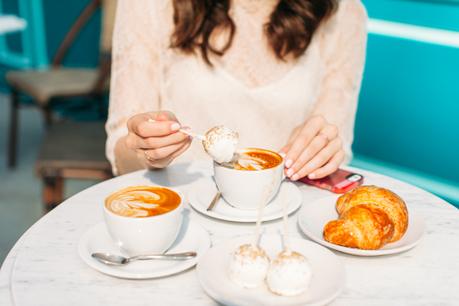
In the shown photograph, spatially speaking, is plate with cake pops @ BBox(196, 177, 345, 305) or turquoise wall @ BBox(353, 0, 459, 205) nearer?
plate with cake pops @ BBox(196, 177, 345, 305)

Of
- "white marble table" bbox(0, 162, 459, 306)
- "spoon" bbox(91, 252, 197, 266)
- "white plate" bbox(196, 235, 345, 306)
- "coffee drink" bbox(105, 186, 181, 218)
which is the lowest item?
"white marble table" bbox(0, 162, 459, 306)

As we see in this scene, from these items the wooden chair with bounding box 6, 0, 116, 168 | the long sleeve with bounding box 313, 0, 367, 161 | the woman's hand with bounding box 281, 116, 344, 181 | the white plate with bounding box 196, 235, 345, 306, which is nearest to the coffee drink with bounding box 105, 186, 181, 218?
the white plate with bounding box 196, 235, 345, 306

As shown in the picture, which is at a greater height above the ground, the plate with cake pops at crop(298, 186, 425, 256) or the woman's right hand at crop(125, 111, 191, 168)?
the woman's right hand at crop(125, 111, 191, 168)

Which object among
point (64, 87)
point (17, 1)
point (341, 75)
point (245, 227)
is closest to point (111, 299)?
point (245, 227)

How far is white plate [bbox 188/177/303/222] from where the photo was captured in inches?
39.9

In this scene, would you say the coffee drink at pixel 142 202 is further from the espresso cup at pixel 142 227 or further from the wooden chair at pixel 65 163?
the wooden chair at pixel 65 163

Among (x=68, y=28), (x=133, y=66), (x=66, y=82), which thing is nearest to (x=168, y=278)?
(x=133, y=66)

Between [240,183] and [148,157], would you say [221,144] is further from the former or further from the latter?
[148,157]

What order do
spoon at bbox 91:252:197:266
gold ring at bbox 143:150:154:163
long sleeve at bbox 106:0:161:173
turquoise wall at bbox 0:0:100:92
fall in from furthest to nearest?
turquoise wall at bbox 0:0:100:92, long sleeve at bbox 106:0:161:173, gold ring at bbox 143:150:154:163, spoon at bbox 91:252:197:266

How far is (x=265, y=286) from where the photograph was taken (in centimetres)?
78

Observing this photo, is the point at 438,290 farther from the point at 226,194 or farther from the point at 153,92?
the point at 153,92

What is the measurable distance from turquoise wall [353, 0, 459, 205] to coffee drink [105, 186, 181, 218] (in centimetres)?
209

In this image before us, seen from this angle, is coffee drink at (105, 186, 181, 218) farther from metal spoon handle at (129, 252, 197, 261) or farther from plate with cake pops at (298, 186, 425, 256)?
plate with cake pops at (298, 186, 425, 256)

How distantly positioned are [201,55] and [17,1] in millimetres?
4118
